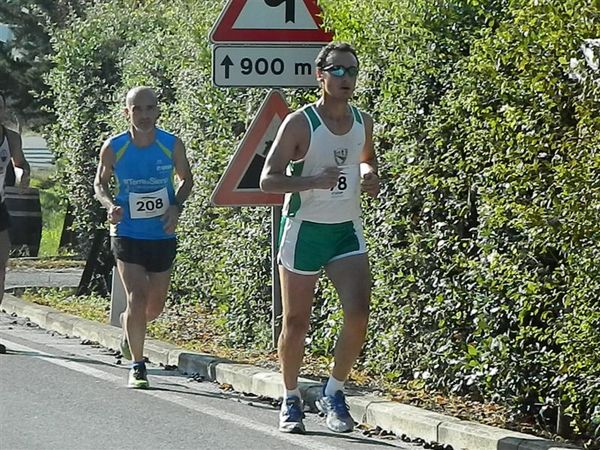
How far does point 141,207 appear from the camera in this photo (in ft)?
31.2

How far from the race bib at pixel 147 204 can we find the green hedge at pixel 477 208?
3.97ft

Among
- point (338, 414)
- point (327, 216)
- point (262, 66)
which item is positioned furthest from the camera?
point (262, 66)

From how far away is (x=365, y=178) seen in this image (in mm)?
7668

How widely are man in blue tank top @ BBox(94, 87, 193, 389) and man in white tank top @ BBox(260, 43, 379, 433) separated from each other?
73.4 inches

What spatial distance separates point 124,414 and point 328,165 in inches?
77.2

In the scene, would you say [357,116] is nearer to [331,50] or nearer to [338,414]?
[331,50]

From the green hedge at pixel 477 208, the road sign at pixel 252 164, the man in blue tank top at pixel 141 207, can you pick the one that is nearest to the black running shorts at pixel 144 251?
the man in blue tank top at pixel 141 207

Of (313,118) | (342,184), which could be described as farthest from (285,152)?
(342,184)

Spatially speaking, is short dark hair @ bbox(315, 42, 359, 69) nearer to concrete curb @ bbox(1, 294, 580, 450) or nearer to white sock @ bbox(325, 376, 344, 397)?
white sock @ bbox(325, 376, 344, 397)

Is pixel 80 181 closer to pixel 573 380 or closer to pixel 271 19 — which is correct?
pixel 271 19

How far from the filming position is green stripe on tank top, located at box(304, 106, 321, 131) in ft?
24.9

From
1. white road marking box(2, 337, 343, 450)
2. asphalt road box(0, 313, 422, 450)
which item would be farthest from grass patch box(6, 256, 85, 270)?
asphalt road box(0, 313, 422, 450)

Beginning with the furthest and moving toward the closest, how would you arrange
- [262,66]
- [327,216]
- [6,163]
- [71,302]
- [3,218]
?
1. [71,302]
2. [6,163]
3. [3,218]
4. [262,66]
5. [327,216]

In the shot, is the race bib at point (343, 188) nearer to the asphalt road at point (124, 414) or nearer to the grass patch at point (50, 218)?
the asphalt road at point (124, 414)
